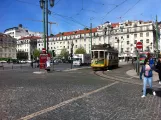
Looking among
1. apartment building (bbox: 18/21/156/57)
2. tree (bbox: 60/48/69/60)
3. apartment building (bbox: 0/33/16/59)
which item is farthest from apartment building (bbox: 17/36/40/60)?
tree (bbox: 60/48/69/60)

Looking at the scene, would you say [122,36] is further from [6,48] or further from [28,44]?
[28,44]

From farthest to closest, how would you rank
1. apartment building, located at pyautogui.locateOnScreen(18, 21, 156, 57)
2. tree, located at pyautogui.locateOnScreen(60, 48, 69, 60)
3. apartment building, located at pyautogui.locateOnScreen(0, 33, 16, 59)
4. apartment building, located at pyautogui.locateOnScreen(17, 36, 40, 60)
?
apartment building, located at pyautogui.locateOnScreen(17, 36, 40, 60), apartment building, located at pyautogui.locateOnScreen(0, 33, 16, 59), tree, located at pyautogui.locateOnScreen(60, 48, 69, 60), apartment building, located at pyautogui.locateOnScreen(18, 21, 156, 57)

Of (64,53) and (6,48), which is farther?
(6,48)

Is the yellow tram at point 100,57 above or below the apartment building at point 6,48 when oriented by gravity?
below

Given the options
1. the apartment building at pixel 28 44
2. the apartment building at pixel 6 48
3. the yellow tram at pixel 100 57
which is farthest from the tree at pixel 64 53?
the yellow tram at pixel 100 57

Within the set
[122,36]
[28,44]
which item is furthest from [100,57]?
[28,44]

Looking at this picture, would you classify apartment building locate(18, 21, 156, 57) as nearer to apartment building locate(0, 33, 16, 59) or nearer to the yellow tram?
apartment building locate(0, 33, 16, 59)

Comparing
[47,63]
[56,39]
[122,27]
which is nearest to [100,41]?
[122,27]

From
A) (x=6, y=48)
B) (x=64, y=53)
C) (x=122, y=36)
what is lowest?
(x=64, y=53)

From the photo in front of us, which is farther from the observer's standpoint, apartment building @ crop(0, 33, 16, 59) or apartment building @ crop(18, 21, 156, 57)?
apartment building @ crop(0, 33, 16, 59)

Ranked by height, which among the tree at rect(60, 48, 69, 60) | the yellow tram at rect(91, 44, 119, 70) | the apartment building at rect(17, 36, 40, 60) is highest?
the apartment building at rect(17, 36, 40, 60)

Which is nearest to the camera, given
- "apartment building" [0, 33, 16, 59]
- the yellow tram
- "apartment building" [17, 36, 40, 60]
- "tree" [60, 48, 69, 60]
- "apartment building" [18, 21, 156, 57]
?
the yellow tram

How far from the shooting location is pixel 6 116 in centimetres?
577

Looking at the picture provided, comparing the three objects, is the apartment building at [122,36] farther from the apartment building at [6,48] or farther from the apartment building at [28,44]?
the apartment building at [6,48]
